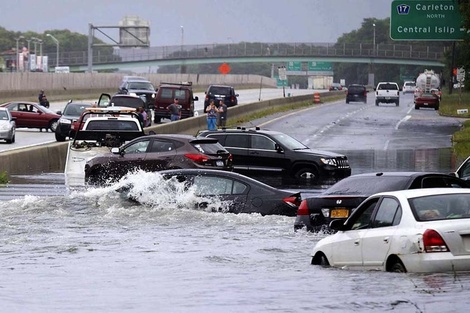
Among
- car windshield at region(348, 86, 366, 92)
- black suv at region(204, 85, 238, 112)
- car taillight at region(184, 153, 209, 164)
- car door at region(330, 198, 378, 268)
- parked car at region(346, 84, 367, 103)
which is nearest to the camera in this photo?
car door at region(330, 198, 378, 268)

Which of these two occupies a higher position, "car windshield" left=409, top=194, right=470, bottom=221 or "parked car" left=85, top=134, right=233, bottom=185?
"car windshield" left=409, top=194, right=470, bottom=221

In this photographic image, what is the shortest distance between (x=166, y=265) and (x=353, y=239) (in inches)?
127

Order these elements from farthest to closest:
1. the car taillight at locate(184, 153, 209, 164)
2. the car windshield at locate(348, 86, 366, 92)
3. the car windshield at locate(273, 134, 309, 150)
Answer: the car windshield at locate(348, 86, 366, 92) → the car windshield at locate(273, 134, 309, 150) → the car taillight at locate(184, 153, 209, 164)

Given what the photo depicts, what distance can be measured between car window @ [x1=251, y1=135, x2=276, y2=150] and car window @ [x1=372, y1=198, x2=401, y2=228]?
19.7m

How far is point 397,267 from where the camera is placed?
46.8 feet

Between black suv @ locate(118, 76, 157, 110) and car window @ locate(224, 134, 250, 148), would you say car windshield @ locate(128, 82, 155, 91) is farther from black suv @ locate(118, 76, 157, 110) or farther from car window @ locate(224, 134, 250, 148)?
car window @ locate(224, 134, 250, 148)

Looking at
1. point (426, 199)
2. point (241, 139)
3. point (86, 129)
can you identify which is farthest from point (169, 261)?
point (241, 139)

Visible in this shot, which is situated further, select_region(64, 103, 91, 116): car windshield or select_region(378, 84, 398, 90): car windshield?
select_region(378, 84, 398, 90): car windshield

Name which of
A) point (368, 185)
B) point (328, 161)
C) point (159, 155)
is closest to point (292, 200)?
point (368, 185)

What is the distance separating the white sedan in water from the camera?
1374 centimetres

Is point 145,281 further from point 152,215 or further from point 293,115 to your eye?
point 293,115

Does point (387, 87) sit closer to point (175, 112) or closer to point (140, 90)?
point (140, 90)

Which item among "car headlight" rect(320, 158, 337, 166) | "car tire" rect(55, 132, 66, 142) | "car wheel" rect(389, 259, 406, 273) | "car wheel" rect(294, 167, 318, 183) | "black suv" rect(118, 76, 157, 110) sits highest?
"black suv" rect(118, 76, 157, 110)

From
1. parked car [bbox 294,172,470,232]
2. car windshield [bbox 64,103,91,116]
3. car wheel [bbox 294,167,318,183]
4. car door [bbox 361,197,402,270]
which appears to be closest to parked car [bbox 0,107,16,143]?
car windshield [bbox 64,103,91,116]
